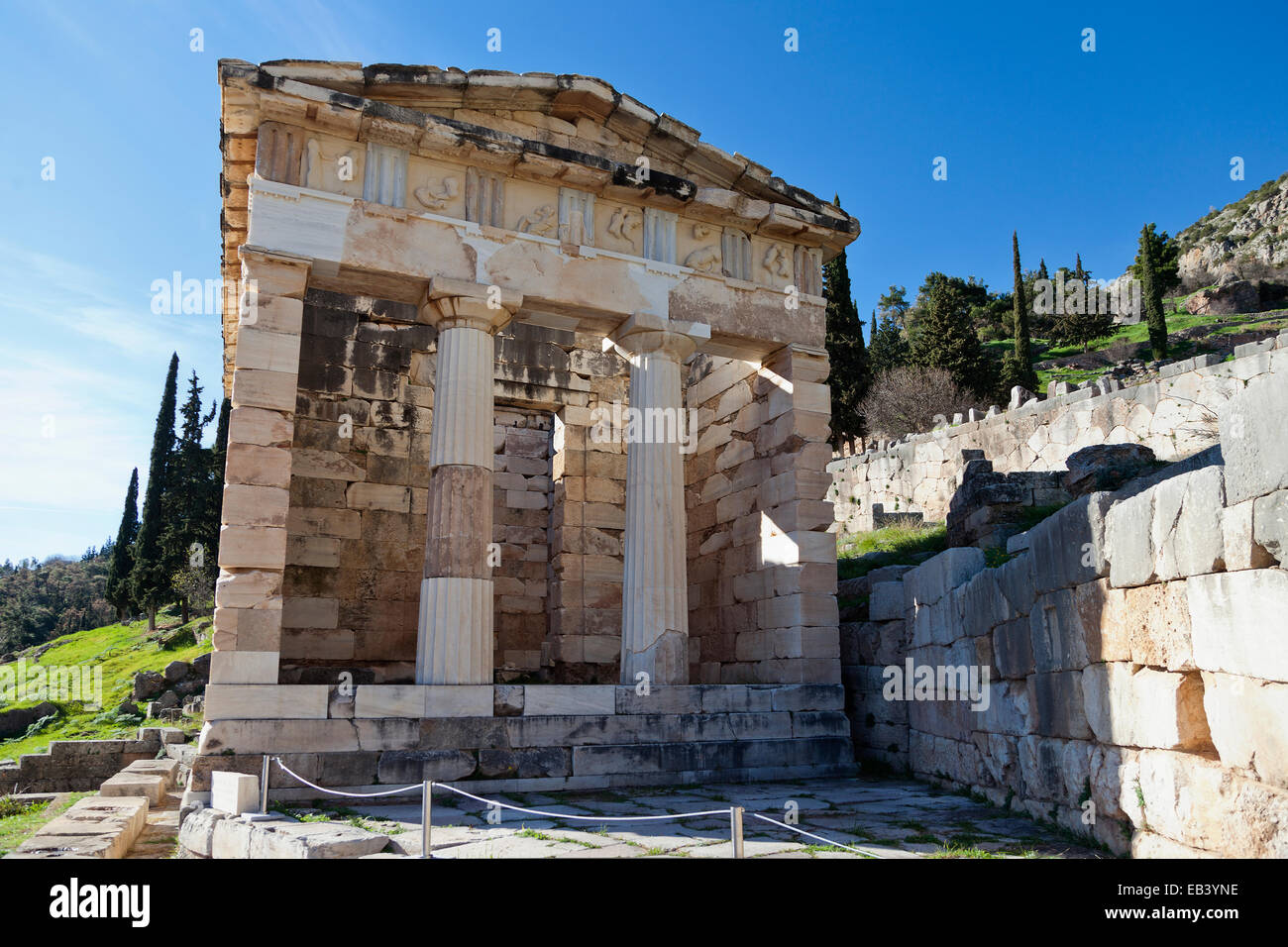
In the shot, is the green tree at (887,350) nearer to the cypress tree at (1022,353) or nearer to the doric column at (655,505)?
the cypress tree at (1022,353)

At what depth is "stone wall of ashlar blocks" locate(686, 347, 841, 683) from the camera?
12930 mm

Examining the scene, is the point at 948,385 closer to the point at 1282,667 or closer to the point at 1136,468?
the point at 1136,468

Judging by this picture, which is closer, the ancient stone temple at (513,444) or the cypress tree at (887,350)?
the ancient stone temple at (513,444)

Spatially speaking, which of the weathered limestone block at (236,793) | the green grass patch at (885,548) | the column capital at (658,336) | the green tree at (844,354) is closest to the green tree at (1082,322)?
the green tree at (844,354)

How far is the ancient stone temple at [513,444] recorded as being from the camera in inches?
413

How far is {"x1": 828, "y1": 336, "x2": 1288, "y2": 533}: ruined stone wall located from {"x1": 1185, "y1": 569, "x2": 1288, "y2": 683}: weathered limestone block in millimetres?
16105

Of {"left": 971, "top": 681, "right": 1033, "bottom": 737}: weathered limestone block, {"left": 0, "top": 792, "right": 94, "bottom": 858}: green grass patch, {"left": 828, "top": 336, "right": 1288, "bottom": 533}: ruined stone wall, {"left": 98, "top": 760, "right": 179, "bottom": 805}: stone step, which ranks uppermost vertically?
{"left": 828, "top": 336, "right": 1288, "bottom": 533}: ruined stone wall

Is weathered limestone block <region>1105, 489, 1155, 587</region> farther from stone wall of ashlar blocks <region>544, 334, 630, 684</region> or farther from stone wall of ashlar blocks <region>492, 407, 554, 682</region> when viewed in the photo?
stone wall of ashlar blocks <region>492, 407, 554, 682</region>

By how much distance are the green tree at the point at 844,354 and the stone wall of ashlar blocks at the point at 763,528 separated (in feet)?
68.5

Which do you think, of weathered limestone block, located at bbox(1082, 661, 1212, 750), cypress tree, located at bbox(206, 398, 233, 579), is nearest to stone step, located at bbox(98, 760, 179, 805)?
weathered limestone block, located at bbox(1082, 661, 1212, 750)

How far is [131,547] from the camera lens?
128 ft

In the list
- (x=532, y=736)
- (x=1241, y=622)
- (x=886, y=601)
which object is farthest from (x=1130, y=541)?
(x=532, y=736)

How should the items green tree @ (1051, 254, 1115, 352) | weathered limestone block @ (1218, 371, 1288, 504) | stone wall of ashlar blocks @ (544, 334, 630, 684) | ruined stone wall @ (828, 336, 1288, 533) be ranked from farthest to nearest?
green tree @ (1051, 254, 1115, 352) < ruined stone wall @ (828, 336, 1288, 533) < stone wall of ashlar blocks @ (544, 334, 630, 684) < weathered limestone block @ (1218, 371, 1288, 504)
